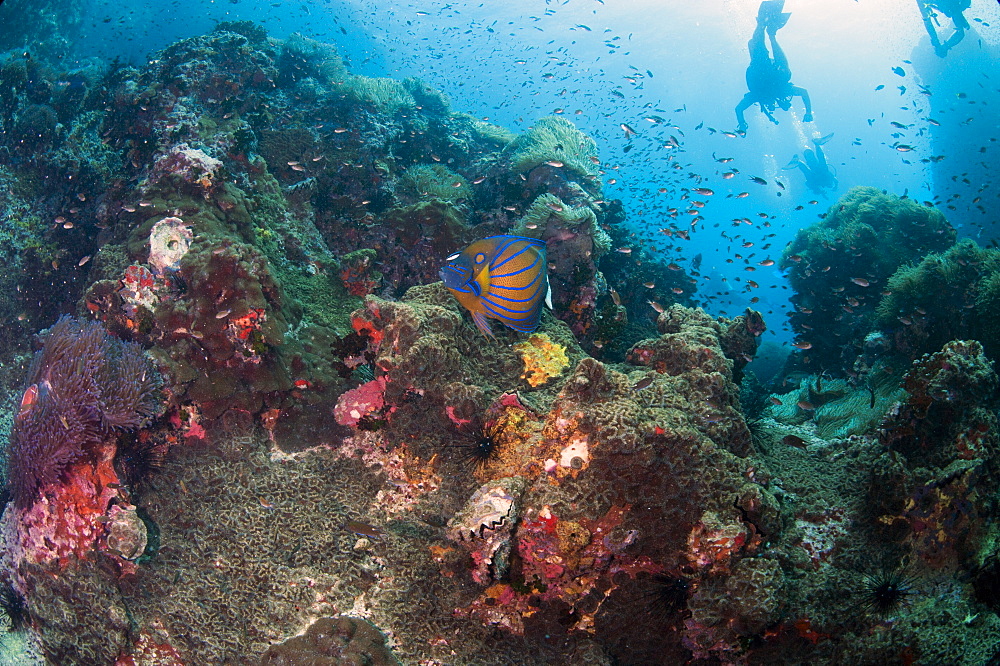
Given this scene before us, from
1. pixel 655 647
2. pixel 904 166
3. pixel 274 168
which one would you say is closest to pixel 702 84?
pixel 904 166

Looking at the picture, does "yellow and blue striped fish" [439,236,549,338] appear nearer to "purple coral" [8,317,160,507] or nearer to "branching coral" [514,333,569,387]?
"branching coral" [514,333,569,387]

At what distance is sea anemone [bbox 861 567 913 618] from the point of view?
3570 mm

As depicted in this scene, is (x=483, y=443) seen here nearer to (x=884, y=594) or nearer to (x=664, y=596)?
(x=664, y=596)

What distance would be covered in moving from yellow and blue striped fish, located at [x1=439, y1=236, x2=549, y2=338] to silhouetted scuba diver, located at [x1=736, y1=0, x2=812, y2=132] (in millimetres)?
25516

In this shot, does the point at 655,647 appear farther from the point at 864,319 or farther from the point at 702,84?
the point at 702,84

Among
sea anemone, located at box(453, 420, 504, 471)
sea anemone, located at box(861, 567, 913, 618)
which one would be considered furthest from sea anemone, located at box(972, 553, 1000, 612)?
sea anemone, located at box(453, 420, 504, 471)

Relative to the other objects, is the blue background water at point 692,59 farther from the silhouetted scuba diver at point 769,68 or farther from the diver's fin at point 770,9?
the diver's fin at point 770,9

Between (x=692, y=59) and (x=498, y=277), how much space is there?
7999 cm

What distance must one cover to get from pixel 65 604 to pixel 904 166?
139 meters

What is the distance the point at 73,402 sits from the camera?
3.87 metres

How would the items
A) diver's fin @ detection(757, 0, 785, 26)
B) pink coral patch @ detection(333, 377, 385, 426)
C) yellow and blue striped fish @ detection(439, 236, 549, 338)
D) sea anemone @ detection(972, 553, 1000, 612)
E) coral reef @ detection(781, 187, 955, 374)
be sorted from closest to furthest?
yellow and blue striped fish @ detection(439, 236, 549, 338), sea anemone @ detection(972, 553, 1000, 612), pink coral patch @ detection(333, 377, 385, 426), coral reef @ detection(781, 187, 955, 374), diver's fin @ detection(757, 0, 785, 26)

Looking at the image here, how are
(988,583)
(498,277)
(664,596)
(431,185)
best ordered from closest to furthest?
(498,277)
(664,596)
(988,583)
(431,185)

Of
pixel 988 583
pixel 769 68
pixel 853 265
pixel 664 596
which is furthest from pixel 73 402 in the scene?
pixel 769 68

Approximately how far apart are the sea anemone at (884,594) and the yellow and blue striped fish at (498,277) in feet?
13.1
